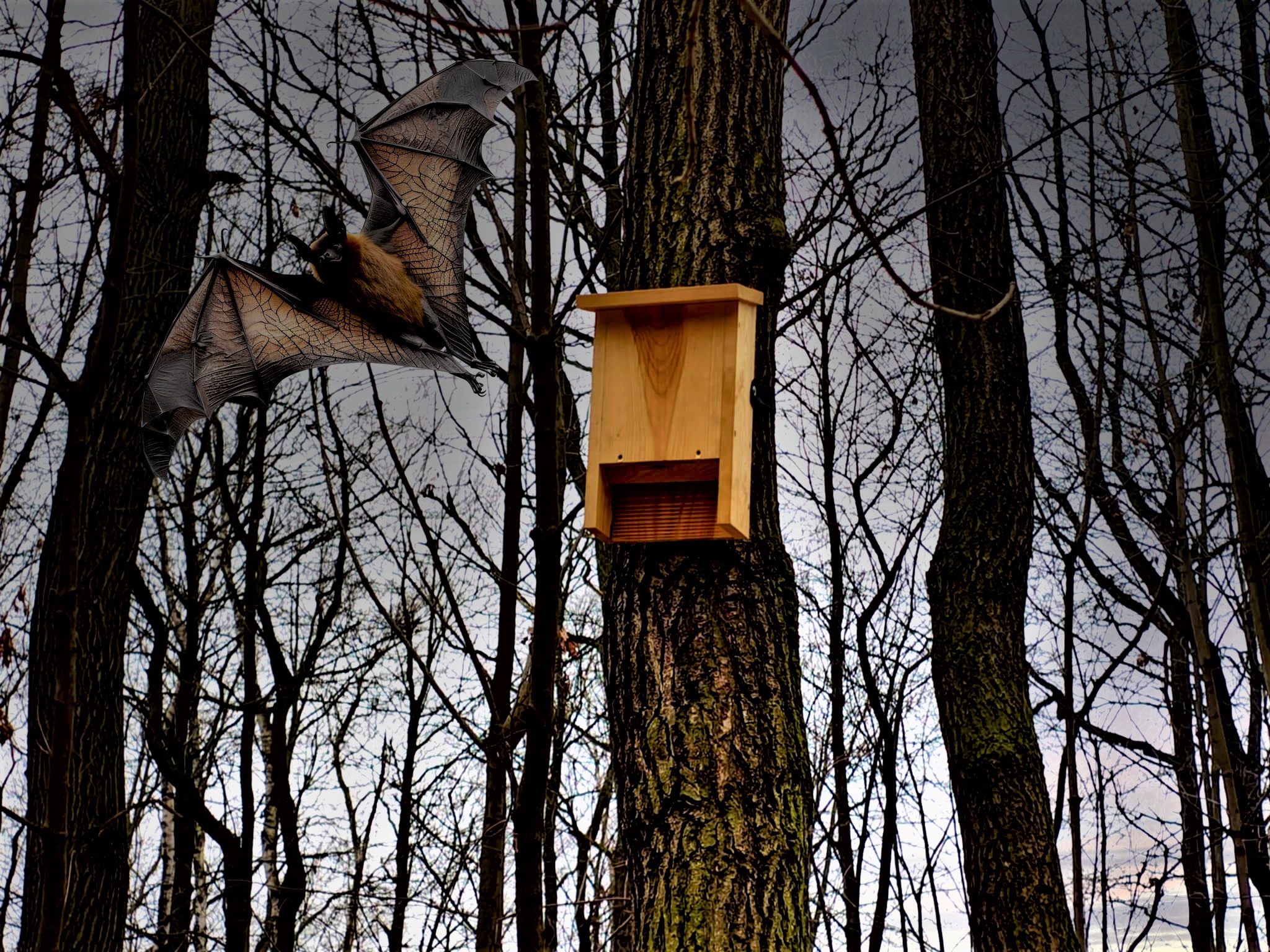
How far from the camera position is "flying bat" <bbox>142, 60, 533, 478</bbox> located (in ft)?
16.0

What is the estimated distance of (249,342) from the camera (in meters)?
5.03

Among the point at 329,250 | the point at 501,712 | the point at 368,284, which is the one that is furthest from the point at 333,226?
the point at 501,712

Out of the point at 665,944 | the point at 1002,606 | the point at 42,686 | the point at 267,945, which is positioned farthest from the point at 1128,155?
the point at 267,945

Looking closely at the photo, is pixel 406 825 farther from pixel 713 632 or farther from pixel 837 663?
pixel 713 632

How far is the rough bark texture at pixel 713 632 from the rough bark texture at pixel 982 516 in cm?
176

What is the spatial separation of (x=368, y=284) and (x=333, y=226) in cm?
37

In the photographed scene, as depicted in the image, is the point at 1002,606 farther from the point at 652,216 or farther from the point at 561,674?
the point at 652,216

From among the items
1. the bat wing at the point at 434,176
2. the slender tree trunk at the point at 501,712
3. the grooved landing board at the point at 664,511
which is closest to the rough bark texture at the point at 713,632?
the grooved landing board at the point at 664,511

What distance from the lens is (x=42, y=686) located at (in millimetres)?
5531

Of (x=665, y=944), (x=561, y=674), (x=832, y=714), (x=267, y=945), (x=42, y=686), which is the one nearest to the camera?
(x=665, y=944)

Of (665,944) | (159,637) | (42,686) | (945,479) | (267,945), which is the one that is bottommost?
(267,945)

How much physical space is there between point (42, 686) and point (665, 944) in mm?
3913

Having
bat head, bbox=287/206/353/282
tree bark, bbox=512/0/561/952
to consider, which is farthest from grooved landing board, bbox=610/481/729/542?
bat head, bbox=287/206/353/282

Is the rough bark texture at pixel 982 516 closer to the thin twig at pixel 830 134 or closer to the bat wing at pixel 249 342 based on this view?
the bat wing at pixel 249 342
